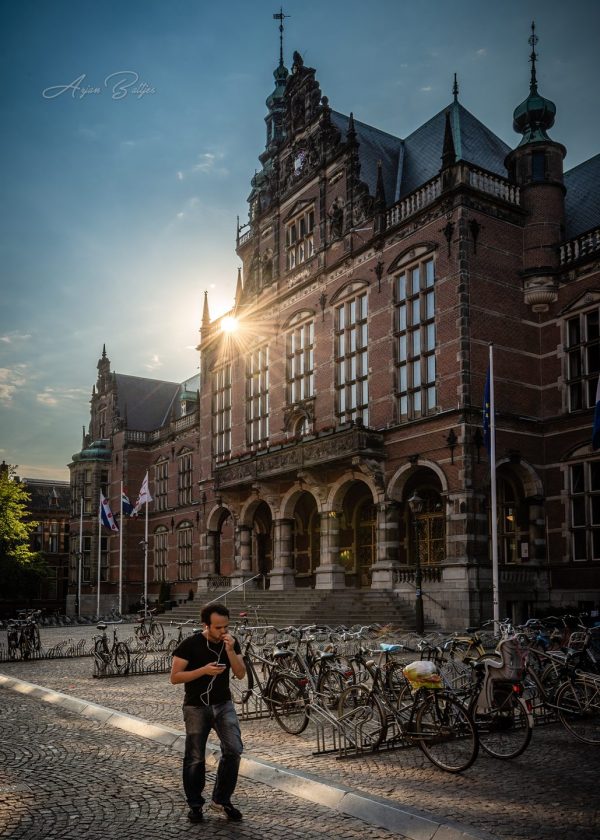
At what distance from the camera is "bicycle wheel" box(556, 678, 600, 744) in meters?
9.69

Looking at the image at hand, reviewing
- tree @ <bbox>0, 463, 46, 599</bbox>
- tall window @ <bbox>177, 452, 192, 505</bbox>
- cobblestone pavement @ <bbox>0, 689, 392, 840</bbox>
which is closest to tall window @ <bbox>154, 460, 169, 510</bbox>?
tall window @ <bbox>177, 452, 192, 505</bbox>

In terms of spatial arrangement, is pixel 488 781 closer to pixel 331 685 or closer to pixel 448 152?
pixel 331 685

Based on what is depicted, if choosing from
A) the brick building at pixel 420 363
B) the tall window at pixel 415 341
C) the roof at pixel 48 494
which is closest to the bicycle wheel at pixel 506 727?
the brick building at pixel 420 363

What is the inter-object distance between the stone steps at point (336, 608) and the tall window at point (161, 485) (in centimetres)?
2350

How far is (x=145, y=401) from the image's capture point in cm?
6219

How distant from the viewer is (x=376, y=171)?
33312mm

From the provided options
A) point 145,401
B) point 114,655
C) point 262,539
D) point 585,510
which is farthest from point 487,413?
point 145,401

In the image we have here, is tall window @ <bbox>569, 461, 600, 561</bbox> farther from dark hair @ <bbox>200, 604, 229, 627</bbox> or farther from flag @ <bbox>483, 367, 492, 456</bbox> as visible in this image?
dark hair @ <bbox>200, 604, 229, 627</bbox>

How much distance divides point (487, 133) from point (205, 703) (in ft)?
100

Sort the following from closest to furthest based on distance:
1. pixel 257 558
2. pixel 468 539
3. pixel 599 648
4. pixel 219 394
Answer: pixel 599 648
pixel 468 539
pixel 257 558
pixel 219 394

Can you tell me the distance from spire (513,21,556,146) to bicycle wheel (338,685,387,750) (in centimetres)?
2363

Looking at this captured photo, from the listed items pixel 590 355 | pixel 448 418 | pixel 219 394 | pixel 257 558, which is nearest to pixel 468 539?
pixel 448 418

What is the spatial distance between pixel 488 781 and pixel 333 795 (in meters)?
1.57

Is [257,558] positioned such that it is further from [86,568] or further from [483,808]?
[483,808]
